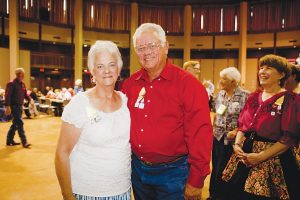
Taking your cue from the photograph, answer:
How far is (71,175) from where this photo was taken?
1.80 metres

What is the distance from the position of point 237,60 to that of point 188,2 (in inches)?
189

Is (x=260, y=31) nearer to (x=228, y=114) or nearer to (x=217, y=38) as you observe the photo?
(x=217, y=38)

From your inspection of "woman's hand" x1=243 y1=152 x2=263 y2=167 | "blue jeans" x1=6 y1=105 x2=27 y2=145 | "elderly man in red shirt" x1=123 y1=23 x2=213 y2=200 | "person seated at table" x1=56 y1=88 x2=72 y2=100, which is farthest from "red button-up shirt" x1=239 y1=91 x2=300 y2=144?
"person seated at table" x1=56 y1=88 x2=72 y2=100

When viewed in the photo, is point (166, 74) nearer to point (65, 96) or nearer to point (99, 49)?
point (99, 49)

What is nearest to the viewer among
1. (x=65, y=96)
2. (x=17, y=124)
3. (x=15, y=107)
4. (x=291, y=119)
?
(x=291, y=119)

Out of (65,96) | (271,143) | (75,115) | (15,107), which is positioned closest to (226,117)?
(271,143)

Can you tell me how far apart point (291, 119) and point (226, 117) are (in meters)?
1.32

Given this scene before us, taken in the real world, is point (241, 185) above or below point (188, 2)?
below

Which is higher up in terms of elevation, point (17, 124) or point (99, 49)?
point (99, 49)

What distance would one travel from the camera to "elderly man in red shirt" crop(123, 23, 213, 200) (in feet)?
6.05

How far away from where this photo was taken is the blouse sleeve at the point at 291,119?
2.27 meters

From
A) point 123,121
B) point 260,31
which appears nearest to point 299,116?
point 123,121

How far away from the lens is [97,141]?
5.66 ft

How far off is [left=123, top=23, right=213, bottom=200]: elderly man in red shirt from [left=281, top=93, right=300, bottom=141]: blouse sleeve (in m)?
0.78
